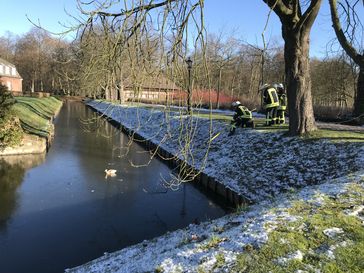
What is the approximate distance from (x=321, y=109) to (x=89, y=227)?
1945cm

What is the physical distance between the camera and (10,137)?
17266 millimetres

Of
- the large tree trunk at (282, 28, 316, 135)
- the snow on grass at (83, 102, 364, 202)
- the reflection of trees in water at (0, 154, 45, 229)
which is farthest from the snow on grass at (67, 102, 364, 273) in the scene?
the reflection of trees in water at (0, 154, 45, 229)

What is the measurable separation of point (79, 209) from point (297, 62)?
26.2 ft

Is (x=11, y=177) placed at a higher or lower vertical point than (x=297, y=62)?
lower

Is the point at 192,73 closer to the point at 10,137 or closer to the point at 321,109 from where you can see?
the point at 10,137

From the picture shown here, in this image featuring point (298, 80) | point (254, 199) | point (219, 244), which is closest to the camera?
point (219, 244)

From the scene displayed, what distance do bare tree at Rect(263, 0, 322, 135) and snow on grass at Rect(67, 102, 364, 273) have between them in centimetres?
82

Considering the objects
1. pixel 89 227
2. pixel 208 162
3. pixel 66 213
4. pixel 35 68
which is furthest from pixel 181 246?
pixel 35 68

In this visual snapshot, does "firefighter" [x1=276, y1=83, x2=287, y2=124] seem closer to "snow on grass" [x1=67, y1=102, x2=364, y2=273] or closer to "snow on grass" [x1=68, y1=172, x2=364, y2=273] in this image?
"snow on grass" [x1=67, y1=102, x2=364, y2=273]

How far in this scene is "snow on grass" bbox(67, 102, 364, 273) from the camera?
4.81 m

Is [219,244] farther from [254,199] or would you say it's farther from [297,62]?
[297,62]

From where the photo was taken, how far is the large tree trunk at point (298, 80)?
12086 millimetres

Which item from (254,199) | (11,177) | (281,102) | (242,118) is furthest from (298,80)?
(11,177)

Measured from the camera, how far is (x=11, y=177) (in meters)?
14.0
